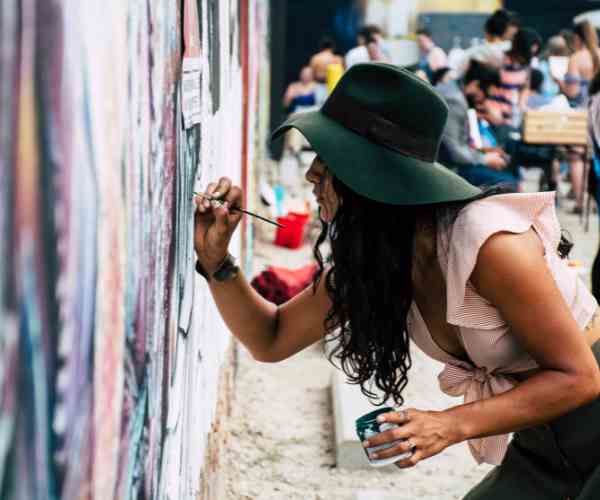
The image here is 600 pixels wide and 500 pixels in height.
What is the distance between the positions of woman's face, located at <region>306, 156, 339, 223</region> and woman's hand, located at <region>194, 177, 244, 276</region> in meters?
0.23

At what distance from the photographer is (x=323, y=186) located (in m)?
2.07

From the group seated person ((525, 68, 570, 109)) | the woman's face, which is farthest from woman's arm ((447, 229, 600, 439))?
seated person ((525, 68, 570, 109))

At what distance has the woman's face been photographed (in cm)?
205

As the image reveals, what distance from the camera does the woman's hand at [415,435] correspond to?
1.91 metres

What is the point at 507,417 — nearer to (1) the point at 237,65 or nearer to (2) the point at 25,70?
(2) the point at 25,70

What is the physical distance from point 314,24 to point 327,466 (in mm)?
15445

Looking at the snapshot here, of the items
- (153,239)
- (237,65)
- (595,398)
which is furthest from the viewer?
(237,65)

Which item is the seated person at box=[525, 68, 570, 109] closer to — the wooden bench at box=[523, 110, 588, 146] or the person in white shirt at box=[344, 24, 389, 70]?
the wooden bench at box=[523, 110, 588, 146]

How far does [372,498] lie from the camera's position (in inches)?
143

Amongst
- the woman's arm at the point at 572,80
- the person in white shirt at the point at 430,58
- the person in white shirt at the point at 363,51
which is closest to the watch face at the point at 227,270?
the person in white shirt at the point at 430,58

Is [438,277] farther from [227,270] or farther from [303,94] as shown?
[303,94]

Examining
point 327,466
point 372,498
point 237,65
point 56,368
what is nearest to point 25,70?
point 56,368

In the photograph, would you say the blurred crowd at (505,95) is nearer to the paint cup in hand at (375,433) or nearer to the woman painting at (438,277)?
the woman painting at (438,277)

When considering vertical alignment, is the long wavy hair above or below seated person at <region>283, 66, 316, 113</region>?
above
